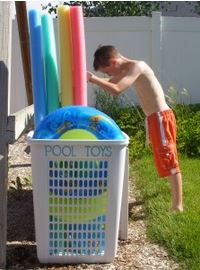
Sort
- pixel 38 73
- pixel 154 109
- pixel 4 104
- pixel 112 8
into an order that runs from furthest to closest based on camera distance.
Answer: pixel 112 8, pixel 154 109, pixel 38 73, pixel 4 104

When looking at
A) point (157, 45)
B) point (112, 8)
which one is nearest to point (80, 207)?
point (157, 45)

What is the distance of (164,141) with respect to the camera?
4.43 metres

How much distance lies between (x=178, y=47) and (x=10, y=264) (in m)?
7.70

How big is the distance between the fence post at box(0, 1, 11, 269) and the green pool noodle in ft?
0.95

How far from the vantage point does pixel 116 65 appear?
4.29 metres

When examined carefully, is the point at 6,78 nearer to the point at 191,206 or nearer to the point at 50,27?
the point at 50,27

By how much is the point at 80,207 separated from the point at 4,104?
2.49 feet

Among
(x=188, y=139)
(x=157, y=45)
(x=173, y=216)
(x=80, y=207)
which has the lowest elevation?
(x=188, y=139)

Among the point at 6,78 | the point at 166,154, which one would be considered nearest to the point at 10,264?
the point at 6,78

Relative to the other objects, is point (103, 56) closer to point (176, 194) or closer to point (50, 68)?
point (50, 68)

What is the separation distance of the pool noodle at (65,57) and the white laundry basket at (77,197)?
66 centimetres

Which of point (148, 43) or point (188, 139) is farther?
point (148, 43)

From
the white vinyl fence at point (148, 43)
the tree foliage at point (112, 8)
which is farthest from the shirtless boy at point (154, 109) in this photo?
the tree foliage at point (112, 8)

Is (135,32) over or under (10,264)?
over
